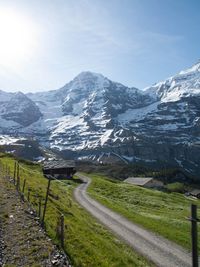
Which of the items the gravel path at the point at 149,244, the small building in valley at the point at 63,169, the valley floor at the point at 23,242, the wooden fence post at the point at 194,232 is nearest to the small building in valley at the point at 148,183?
the small building in valley at the point at 63,169

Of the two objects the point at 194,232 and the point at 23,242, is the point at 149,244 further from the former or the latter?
the point at 194,232

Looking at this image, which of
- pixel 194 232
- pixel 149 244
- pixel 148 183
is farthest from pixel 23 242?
pixel 148 183

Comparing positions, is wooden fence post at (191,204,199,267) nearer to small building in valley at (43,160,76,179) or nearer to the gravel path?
the gravel path

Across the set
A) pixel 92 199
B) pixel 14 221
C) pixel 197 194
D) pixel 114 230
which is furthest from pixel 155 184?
pixel 14 221

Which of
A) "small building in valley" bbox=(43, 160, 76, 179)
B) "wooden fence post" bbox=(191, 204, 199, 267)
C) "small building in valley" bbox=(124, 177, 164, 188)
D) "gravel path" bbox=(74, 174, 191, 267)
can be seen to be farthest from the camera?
"small building in valley" bbox=(124, 177, 164, 188)

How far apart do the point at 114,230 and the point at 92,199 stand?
36.3 meters

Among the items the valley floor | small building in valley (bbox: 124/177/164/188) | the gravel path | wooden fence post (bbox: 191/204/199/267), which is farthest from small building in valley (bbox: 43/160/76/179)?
Answer: wooden fence post (bbox: 191/204/199/267)

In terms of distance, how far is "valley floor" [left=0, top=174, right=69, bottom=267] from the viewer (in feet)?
76.4

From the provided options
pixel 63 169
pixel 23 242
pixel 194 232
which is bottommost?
pixel 63 169

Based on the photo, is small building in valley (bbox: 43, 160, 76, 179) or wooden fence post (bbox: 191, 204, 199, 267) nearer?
wooden fence post (bbox: 191, 204, 199, 267)

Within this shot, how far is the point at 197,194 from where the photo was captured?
187000 mm

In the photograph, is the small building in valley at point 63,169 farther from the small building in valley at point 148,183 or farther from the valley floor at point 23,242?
the valley floor at point 23,242

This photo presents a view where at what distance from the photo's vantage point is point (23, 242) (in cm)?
2638

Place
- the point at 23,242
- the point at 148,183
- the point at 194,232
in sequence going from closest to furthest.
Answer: the point at 194,232 → the point at 23,242 → the point at 148,183
